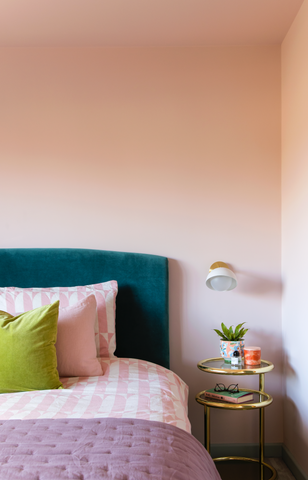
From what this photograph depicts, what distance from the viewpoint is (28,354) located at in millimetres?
1768

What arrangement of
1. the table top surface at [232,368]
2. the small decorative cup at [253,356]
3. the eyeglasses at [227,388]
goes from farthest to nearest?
the eyeglasses at [227,388], the small decorative cup at [253,356], the table top surface at [232,368]

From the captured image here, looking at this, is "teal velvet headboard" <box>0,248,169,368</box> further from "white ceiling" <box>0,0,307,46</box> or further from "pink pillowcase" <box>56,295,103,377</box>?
"white ceiling" <box>0,0,307,46</box>

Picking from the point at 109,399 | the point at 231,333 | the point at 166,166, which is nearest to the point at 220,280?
the point at 231,333

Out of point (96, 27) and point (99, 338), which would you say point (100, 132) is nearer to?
point (96, 27)

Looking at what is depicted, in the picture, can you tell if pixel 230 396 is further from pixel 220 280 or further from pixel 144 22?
pixel 144 22

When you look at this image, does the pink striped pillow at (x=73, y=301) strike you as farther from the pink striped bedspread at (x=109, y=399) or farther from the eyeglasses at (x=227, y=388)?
the eyeglasses at (x=227, y=388)

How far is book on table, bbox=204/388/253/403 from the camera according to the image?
219 cm

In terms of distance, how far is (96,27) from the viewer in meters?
2.41

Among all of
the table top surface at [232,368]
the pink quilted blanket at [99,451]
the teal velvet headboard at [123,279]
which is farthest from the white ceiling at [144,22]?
the pink quilted blanket at [99,451]

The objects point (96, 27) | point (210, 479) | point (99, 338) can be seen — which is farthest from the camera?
point (96, 27)

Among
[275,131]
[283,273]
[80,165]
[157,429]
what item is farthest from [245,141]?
[157,429]

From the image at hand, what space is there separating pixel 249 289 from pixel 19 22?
2.12 m

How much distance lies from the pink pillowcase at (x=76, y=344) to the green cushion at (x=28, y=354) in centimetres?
12

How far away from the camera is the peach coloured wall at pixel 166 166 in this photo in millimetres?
2578
